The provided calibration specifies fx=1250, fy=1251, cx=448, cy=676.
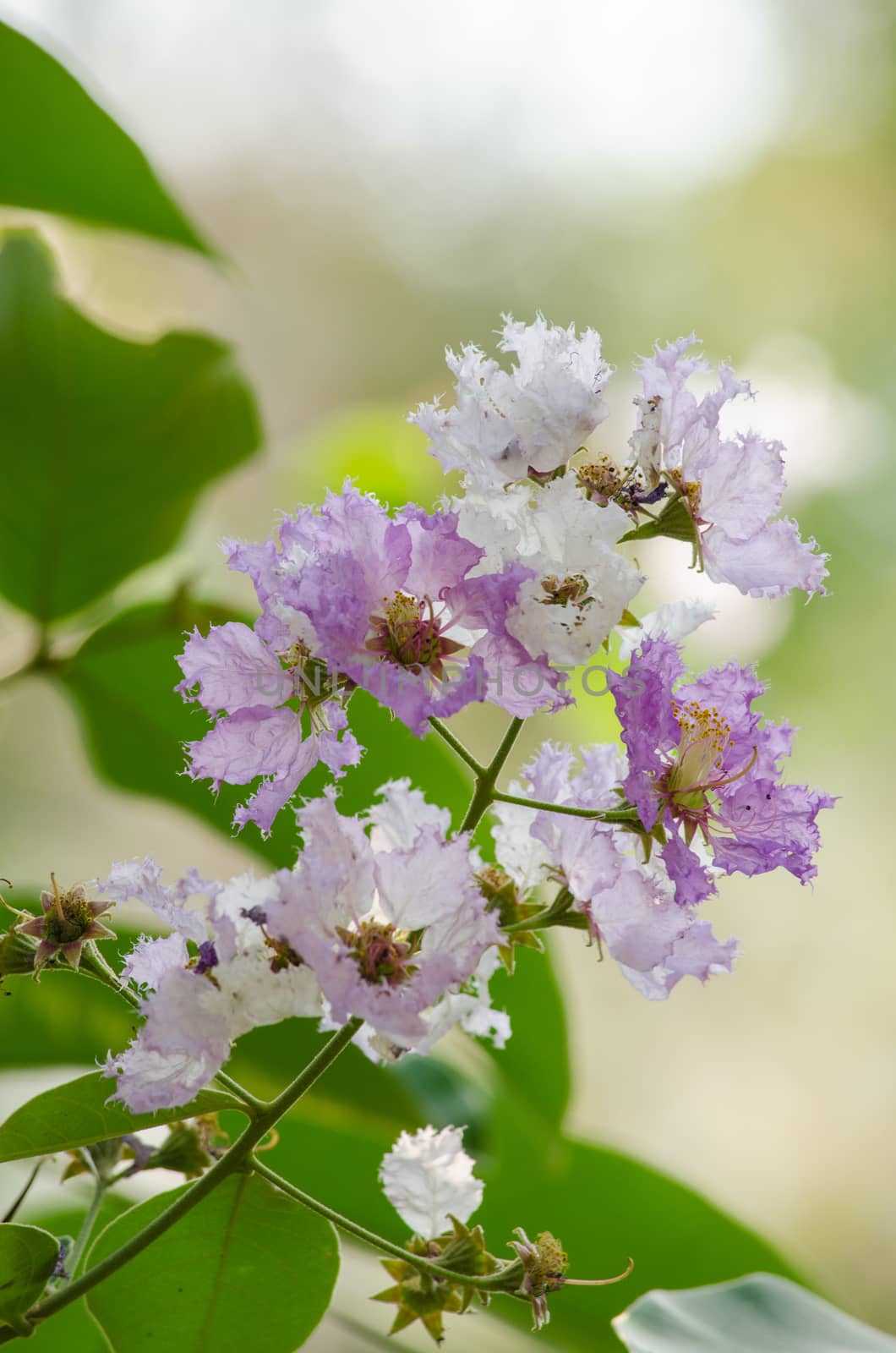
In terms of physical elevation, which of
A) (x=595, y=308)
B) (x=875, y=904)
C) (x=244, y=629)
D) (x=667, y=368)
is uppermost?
(x=595, y=308)

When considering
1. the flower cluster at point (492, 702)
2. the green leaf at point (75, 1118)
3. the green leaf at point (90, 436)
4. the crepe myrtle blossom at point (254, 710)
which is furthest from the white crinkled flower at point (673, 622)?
the green leaf at point (90, 436)

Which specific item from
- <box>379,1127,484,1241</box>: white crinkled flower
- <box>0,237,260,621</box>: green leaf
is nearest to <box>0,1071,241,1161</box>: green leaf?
<box>379,1127,484,1241</box>: white crinkled flower

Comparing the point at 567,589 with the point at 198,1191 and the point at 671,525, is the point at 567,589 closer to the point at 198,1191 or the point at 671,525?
the point at 671,525

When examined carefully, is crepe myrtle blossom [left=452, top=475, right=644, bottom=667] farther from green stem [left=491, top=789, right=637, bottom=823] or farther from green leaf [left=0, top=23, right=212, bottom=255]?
green leaf [left=0, top=23, right=212, bottom=255]

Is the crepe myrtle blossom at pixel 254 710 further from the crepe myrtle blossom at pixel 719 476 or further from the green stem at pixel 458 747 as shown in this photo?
the crepe myrtle blossom at pixel 719 476

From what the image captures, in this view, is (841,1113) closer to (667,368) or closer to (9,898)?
(9,898)

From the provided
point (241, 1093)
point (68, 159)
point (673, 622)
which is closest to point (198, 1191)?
point (241, 1093)

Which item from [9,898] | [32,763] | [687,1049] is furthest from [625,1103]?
[9,898]

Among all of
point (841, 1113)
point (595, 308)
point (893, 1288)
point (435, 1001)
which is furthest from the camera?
point (595, 308)
